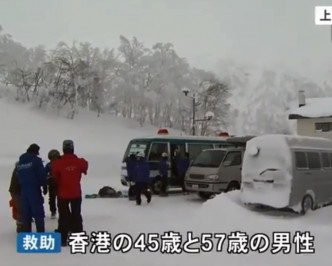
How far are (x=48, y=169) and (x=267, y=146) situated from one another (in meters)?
5.47

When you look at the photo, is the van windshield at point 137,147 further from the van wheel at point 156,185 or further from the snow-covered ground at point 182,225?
the snow-covered ground at point 182,225

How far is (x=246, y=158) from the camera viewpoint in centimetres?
1255

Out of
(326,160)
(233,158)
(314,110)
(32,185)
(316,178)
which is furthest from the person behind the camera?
(314,110)

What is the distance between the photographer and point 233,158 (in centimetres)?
1703

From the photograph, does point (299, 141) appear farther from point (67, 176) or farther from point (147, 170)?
point (67, 176)

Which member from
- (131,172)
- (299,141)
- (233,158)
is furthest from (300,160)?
(131,172)

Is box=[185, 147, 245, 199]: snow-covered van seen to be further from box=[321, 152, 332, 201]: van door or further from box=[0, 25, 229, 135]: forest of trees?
box=[0, 25, 229, 135]: forest of trees

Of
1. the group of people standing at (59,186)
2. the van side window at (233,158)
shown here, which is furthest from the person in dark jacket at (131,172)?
the group of people standing at (59,186)

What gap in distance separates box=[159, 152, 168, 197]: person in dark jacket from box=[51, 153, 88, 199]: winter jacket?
889 centimetres

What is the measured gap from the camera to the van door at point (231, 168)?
53.8ft

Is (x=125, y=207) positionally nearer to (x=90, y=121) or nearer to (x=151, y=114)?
(x=90, y=121)

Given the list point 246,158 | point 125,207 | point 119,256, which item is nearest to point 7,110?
point 125,207

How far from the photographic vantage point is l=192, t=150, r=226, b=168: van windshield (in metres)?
16.7

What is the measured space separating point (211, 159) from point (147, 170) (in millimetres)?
2877
